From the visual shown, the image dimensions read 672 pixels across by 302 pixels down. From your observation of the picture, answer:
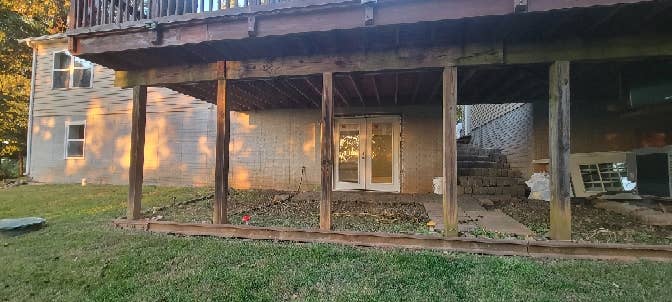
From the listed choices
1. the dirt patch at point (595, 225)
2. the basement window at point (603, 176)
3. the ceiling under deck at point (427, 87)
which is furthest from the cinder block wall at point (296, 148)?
the basement window at point (603, 176)

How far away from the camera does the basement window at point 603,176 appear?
22.3ft

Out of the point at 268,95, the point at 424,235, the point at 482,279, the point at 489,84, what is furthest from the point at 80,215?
the point at 489,84

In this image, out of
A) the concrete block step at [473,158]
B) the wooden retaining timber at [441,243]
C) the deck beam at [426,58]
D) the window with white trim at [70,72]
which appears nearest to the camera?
the wooden retaining timber at [441,243]

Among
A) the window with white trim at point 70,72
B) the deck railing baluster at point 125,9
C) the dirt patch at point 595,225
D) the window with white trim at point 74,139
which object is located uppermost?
the window with white trim at point 70,72

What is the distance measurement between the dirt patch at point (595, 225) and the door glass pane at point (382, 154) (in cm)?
271

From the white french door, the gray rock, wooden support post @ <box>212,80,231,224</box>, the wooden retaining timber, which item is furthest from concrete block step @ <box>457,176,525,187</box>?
the gray rock

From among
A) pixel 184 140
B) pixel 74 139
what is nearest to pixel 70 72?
pixel 74 139

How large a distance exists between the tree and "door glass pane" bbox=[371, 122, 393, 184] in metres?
13.7

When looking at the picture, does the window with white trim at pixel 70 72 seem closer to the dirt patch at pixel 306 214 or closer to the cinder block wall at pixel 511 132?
the dirt patch at pixel 306 214

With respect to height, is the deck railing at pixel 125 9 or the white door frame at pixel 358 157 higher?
the deck railing at pixel 125 9

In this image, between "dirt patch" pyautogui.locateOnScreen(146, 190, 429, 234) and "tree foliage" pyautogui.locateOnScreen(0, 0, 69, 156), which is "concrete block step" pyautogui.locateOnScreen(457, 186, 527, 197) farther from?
"tree foliage" pyautogui.locateOnScreen(0, 0, 69, 156)

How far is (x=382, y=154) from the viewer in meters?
8.80

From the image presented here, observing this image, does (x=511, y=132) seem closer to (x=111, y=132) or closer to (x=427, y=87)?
(x=427, y=87)

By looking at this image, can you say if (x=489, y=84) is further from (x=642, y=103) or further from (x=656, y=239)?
(x=656, y=239)
